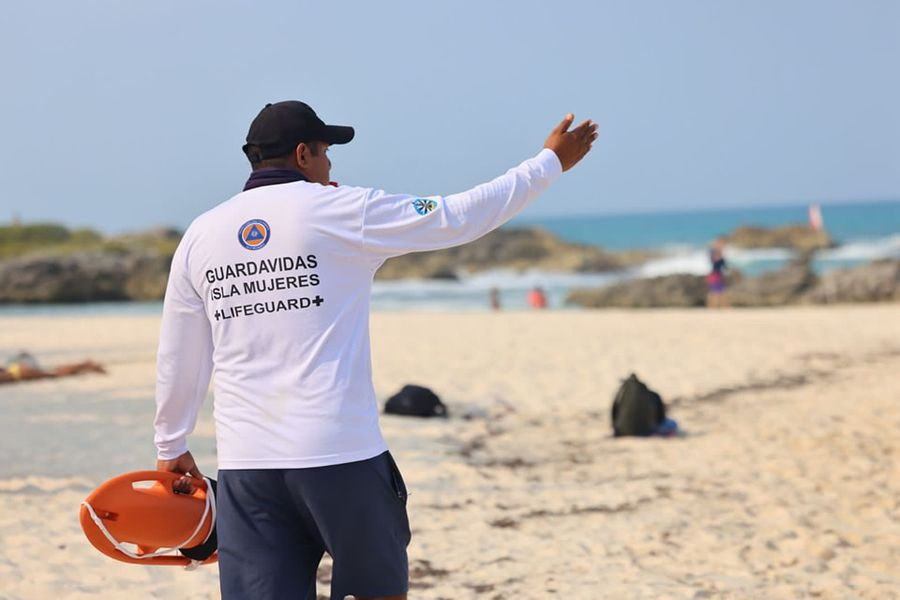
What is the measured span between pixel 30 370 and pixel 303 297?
10207 mm

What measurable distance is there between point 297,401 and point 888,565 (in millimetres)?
3799

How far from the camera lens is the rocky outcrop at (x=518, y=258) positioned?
4566cm

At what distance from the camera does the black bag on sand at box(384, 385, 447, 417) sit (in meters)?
9.59

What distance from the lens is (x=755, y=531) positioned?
578 cm

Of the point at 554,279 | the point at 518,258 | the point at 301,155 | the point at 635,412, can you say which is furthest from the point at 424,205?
the point at 518,258

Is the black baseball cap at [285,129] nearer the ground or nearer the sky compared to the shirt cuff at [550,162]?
nearer the sky

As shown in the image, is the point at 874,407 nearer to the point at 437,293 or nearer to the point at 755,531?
the point at 755,531

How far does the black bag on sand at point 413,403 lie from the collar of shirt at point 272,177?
7079 mm

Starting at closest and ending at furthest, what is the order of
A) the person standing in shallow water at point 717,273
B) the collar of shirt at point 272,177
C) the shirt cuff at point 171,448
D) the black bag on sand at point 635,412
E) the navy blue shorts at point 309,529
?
the navy blue shorts at point 309,529 < the collar of shirt at point 272,177 < the shirt cuff at point 171,448 < the black bag on sand at point 635,412 < the person standing in shallow water at point 717,273

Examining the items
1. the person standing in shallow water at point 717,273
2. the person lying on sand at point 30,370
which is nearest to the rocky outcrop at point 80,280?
the person standing in shallow water at point 717,273

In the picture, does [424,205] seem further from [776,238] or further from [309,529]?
[776,238]

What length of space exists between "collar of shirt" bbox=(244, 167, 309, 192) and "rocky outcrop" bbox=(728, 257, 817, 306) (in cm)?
2605

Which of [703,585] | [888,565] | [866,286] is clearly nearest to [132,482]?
[703,585]

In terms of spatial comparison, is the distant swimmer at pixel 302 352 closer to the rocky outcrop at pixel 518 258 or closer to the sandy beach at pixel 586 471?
the sandy beach at pixel 586 471
